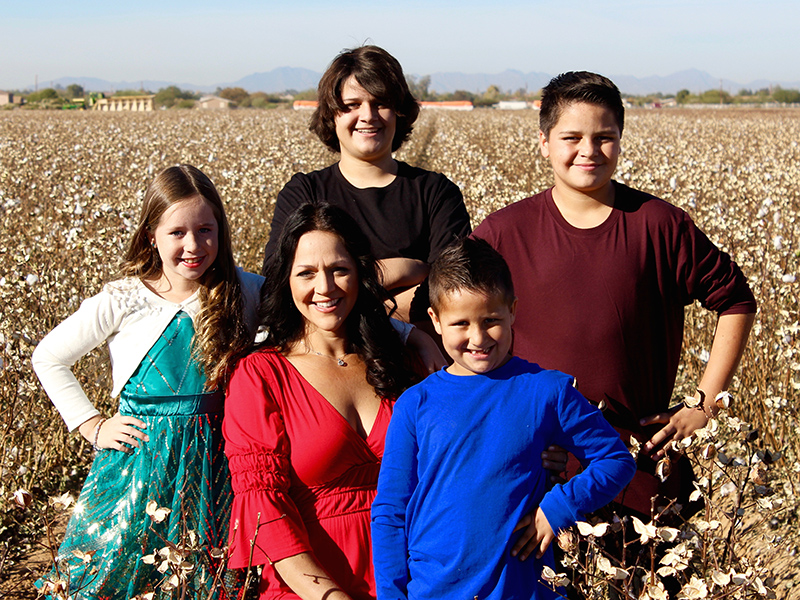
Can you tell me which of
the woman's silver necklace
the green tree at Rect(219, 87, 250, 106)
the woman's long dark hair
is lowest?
the woman's silver necklace

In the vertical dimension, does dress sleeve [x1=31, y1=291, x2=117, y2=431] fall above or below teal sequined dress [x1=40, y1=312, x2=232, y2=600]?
above

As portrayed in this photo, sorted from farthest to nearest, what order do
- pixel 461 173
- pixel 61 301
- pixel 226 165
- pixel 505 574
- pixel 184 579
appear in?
pixel 226 165 < pixel 461 173 < pixel 61 301 < pixel 505 574 < pixel 184 579

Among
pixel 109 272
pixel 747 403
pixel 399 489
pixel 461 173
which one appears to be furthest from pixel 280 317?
pixel 461 173

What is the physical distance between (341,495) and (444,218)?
1278 millimetres

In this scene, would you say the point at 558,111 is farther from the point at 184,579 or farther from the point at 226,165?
the point at 226,165

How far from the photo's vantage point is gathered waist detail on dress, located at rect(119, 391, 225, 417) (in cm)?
241

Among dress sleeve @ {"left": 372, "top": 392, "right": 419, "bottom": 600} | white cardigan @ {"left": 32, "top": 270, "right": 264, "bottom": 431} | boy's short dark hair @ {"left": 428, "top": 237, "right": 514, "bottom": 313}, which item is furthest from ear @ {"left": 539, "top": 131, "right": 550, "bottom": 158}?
white cardigan @ {"left": 32, "top": 270, "right": 264, "bottom": 431}

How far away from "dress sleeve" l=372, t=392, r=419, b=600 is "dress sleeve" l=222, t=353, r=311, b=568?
0.25m

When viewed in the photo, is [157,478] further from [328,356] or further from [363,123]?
[363,123]

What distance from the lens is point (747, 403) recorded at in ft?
13.8

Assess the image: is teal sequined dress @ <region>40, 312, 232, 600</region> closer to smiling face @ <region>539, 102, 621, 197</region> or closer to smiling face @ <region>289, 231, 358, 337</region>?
smiling face @ <region>289, 231, 358, 337</region>

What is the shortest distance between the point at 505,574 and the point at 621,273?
0.89 m

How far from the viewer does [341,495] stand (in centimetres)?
214

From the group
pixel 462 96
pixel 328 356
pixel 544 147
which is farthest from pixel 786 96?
pixel 328 356
